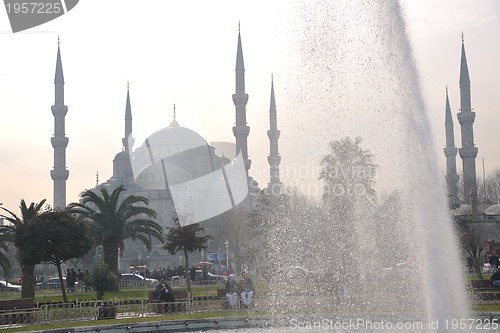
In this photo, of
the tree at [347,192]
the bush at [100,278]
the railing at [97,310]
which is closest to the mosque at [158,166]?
the tree at [347,192]

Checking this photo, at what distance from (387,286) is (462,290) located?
569cm

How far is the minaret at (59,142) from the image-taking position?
53.0 metres

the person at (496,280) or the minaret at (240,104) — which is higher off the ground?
the minaret at (240,104)

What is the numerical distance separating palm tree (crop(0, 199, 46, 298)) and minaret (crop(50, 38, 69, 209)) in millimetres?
32746

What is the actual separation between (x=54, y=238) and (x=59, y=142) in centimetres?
3700

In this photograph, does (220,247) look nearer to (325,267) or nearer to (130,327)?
(325,267)

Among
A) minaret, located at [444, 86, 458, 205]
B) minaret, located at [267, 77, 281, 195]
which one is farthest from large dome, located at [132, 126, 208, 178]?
minaret, located at [444, 86, 458, 205]

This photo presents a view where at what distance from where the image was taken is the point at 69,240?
18.6m

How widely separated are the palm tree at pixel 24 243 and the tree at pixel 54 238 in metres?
0.25

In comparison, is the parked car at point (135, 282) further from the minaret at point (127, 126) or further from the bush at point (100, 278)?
the minaret at point (127, 126)

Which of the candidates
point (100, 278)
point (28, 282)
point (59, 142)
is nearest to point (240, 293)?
point (100, 278)

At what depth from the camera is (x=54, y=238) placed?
724 inches

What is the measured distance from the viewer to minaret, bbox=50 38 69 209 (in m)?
53.0

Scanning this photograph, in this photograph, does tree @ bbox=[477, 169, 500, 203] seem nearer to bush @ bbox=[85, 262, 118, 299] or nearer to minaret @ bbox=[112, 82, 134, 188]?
minaret @ bbox=[112, 82, 134, 188]
